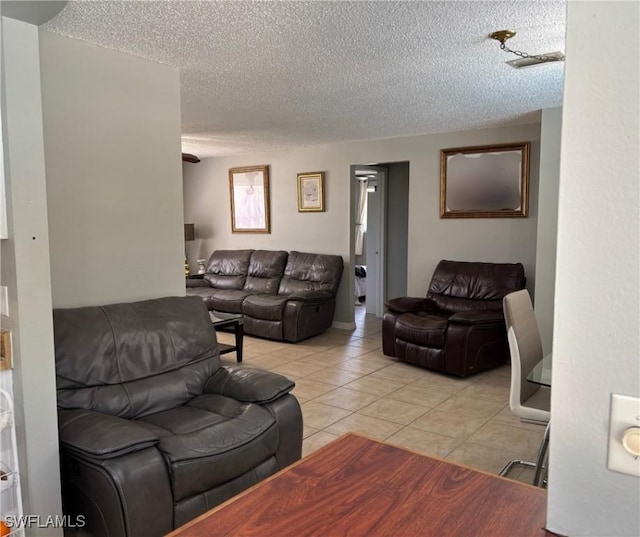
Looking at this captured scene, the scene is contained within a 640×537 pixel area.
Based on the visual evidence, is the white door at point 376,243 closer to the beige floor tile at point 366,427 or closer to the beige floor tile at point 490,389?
the beige floor tile at point 490,389

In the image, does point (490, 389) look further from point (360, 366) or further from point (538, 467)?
point (538, 467)

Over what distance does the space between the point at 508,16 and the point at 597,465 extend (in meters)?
2.24

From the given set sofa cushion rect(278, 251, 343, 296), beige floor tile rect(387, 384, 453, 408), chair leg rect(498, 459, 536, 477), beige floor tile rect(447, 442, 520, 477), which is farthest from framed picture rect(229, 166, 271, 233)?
chair leg rect(498, 459, 536, 477)

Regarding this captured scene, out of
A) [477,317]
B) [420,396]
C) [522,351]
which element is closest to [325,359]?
[420,396]

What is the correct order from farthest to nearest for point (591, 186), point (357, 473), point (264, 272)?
point (264, 272) → point (357, 473) → point (591, 186)

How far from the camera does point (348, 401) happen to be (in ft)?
13.1

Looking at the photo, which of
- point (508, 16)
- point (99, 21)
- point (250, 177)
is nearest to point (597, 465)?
point (508, 16)

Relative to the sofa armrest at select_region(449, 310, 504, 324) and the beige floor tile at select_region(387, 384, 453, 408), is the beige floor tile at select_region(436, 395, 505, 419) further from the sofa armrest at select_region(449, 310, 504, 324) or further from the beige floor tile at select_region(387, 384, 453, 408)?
the sofa armrest at select_region(449, 310, 504, 324)

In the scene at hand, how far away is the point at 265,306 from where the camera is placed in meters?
5.91

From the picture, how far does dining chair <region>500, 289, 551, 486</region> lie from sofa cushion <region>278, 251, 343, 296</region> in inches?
135

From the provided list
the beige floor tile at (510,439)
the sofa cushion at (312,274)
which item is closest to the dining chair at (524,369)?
the beige floor tile at (510,439)

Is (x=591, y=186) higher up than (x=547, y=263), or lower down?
higher up

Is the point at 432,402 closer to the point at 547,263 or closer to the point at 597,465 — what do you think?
the point at 547,263

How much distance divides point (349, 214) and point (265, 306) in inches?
60.7
